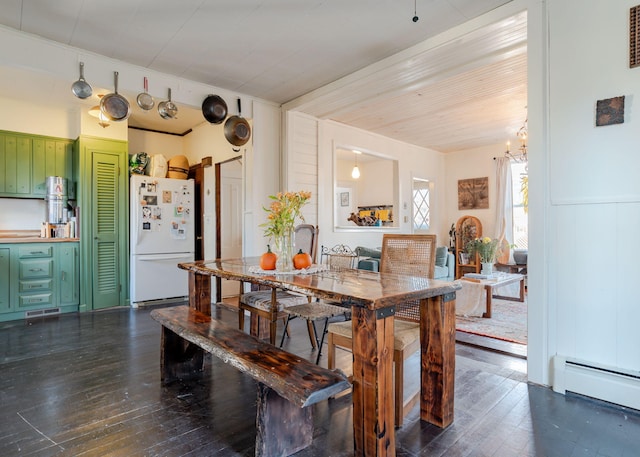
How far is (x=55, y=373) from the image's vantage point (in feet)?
8.34

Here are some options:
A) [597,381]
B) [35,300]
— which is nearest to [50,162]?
[35,300]

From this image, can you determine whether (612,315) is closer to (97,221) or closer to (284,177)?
(284,177)

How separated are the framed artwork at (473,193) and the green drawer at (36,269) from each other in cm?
700

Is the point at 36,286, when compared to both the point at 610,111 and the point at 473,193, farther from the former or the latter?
the point at 473,193

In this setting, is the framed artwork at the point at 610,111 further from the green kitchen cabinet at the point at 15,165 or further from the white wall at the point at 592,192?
the green kitchen cabinet at the point at 15,165

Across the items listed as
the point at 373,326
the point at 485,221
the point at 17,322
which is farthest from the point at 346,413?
Answer: the point at 485,221

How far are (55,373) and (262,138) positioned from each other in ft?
10.1

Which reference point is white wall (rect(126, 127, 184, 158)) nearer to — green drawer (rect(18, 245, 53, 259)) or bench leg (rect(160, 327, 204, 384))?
green drawer (rect(18, 245, 53, 259))

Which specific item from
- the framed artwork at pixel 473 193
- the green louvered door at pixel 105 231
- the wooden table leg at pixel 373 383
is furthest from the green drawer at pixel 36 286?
the framed artwork at pixel 473 193

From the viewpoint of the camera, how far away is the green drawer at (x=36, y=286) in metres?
4.11

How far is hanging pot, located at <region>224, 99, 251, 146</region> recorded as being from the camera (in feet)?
13.5

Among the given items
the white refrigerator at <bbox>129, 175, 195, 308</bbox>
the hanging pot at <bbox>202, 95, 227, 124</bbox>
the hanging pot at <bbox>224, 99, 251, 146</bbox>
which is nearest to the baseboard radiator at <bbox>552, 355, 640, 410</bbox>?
the hanging pot at <bbox>224, 99, 251, 146</bbox>

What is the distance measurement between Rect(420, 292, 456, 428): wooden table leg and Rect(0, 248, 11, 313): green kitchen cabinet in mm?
4601

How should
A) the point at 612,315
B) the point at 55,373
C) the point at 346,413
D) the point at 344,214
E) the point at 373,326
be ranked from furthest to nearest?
the point at 344,214, the point at 55,373, the point at 612,315, the point at 346,413, the point at 373,326
